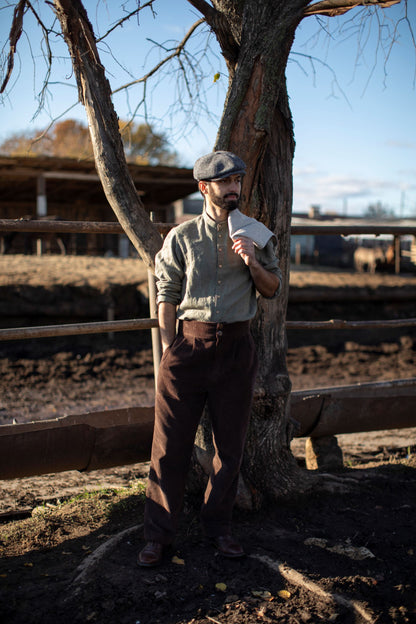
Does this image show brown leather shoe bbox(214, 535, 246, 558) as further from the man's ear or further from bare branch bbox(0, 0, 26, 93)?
bare branch bbox(0, 0, 26, 93)

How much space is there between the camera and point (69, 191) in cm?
1900

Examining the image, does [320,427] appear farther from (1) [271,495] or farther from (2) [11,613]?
(2) [11,613]

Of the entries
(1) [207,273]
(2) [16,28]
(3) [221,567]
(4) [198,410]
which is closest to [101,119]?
(2) [16,28]

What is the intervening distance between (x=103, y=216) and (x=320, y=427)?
19039 millimetres

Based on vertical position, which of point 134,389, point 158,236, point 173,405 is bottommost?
point 134,389

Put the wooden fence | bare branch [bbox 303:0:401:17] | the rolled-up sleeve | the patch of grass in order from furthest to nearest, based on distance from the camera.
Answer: the wooden fence < bare branch [bbox 303:0:401:17] < the patch of grass < the rolled-up sleeve

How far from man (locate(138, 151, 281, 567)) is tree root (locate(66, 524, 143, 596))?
0.56 feet

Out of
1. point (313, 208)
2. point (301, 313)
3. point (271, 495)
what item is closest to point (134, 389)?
point (271, 495)

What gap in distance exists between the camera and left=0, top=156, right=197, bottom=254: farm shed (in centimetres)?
1462

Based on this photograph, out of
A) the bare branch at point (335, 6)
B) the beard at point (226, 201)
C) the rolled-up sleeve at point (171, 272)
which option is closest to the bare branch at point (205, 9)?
the bare branch at point (335, 6)

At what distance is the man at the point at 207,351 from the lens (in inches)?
94.0

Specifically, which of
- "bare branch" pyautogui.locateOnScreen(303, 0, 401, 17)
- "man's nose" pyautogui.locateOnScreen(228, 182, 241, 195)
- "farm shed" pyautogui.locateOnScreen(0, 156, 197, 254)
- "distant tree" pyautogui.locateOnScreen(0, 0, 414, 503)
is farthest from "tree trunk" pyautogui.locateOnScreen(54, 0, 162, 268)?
"farm shed" pyautogui.locateOnScreen(0, 156, 197, 254)

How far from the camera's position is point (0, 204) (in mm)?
20516

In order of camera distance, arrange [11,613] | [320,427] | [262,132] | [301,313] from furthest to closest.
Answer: [301,313], [320,427], [262,132], [11,613]
